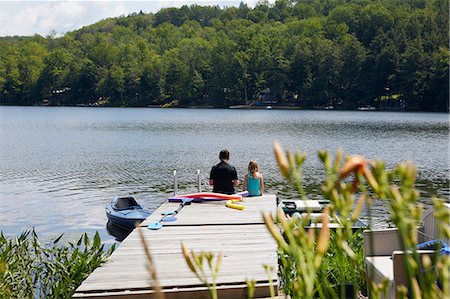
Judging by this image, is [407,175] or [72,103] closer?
[407,175]

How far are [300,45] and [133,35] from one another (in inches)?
2302

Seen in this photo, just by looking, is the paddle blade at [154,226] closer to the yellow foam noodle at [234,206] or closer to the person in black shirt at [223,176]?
the yellow foam noodle at [234,206]

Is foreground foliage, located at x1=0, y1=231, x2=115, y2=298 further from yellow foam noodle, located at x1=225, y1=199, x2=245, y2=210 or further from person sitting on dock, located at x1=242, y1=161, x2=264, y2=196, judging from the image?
person sitting on dock, located at x1=242, y1=161, x2=264, y2=196

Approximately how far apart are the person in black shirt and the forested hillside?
6867 centimetres

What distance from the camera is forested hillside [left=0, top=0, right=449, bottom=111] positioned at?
3270 inches

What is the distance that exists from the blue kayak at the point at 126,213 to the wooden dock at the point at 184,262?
4.27 m

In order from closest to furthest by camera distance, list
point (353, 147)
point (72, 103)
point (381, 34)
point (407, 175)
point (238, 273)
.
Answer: point (407, 175) → point (238, 273) → point (353, 147) → point (381, 34) → point (72, 103)

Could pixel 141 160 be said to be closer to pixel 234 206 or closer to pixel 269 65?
pixel 234 206

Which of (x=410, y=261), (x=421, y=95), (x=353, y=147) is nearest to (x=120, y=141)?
(x=353, y=147)

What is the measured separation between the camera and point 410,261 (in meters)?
1.08

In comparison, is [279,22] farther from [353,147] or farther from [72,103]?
[353,147]

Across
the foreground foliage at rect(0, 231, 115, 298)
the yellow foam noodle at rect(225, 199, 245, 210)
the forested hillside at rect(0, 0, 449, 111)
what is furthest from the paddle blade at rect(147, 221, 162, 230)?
the forested hillside at rect(0, 0, 449, 111)

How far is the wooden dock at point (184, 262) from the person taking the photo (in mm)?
5070

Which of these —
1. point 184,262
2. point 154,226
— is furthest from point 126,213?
point 184,262
